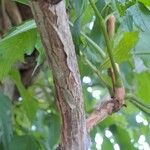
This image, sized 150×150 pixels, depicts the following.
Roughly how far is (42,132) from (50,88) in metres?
0.11

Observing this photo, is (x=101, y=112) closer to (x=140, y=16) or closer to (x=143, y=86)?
(x=140, y=16)

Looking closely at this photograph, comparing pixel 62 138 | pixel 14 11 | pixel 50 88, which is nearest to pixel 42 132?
pixel 50 88

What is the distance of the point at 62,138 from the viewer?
38 centimetres

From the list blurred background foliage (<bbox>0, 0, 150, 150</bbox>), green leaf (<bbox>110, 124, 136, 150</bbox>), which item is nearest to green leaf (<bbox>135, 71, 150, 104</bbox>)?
blurred background foliage (<bbox>0, 0, 150, 150</bbox>)

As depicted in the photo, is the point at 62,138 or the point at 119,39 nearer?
the point at 62,138

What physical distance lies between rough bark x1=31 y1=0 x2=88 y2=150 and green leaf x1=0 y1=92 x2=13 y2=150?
295 millimetres

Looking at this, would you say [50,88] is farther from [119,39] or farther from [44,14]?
[44,14]

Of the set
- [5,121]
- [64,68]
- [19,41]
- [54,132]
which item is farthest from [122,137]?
[64,68]

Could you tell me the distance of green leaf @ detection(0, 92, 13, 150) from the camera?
656 mm

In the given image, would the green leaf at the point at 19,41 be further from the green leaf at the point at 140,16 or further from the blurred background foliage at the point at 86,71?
the green leaf at the point at 140,16

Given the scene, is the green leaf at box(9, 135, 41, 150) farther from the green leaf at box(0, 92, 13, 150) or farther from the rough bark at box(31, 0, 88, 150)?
the rough bark at box(31, 0, 88, 150)

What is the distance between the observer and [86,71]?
0.62 metres

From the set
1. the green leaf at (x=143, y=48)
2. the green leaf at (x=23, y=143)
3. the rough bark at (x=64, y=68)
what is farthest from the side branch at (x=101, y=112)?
the green leaf at (x=23, y=143)

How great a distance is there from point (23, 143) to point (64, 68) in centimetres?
37
